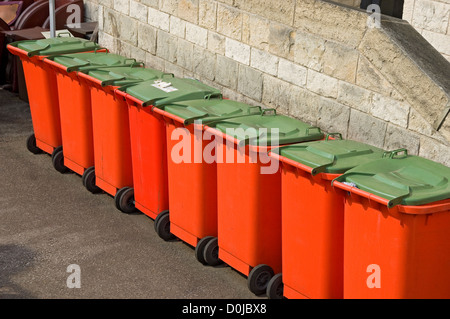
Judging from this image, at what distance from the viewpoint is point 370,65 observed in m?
6.38

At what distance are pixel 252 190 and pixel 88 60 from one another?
3041mm

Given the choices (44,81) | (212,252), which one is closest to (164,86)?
(212,252)

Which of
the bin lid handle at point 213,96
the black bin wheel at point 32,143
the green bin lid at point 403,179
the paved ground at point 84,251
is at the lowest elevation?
the paved ground at point 84,251

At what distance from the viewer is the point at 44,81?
8.82 metres

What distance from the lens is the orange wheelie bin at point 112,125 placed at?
7.68m

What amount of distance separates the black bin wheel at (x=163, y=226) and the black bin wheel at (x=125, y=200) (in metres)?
0.65

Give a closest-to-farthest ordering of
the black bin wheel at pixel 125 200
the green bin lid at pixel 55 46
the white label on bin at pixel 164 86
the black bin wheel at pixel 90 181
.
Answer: the white label on bin at pixel 164 86, the black bin wheel at pixel 125 200, the black bin wheel at pixel 90 181, the green bin lid at pixel 55 46

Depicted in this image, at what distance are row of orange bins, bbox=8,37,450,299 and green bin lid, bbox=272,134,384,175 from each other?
1 centimetres

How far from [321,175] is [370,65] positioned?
128 cm

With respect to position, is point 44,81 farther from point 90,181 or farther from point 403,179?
point 403,179

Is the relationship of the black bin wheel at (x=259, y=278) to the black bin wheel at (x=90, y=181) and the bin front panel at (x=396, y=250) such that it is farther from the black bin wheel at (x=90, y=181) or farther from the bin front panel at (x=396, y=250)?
the black bin wheel at (x=90, y=181)

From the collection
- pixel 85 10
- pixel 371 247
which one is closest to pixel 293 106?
pixel 371 247

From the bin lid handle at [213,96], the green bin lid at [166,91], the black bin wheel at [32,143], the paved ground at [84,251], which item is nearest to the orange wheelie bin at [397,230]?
the paved ground at [84,251]

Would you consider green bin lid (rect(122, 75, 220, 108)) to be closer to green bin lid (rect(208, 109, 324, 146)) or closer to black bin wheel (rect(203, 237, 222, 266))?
green bin lid (rect(208, 109, 324, 146))
